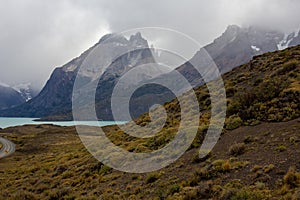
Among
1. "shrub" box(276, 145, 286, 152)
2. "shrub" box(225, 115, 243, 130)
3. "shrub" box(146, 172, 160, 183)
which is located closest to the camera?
"shrub" box(276, 145, 286, 152)

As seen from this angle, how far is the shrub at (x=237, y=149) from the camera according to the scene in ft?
47.4

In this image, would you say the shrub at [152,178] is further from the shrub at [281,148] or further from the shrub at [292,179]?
the shrub at [292,179]

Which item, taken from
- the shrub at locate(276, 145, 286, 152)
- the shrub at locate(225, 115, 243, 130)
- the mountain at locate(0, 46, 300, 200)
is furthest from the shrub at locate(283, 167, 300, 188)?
the shrub at locate(225, 115, 243, 130)

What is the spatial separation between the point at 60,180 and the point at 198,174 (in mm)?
12838

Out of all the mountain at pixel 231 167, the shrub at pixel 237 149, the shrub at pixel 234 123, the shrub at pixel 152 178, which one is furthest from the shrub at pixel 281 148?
the shrub at pixel 152 178

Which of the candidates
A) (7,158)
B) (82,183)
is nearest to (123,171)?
(82,183)

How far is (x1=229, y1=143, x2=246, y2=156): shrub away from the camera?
1445 cm

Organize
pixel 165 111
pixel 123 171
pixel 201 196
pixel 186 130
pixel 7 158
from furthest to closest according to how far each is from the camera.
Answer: pixel 7 158
pixel 165 111
pixel 186 130
pixel 123 171
pixel 201 196

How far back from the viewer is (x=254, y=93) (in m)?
22.0

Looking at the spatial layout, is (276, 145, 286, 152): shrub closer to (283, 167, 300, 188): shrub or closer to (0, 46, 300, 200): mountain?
(0, 46, 300, 200): mountain

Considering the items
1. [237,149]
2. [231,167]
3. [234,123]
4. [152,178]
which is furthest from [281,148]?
[152,178]

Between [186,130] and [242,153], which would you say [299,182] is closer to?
[242,153]

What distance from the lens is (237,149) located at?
14.5 metres

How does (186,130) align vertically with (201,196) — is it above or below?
above
